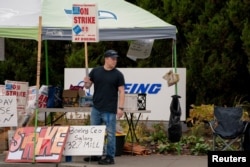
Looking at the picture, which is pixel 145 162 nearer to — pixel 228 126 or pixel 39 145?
pixel 228 126

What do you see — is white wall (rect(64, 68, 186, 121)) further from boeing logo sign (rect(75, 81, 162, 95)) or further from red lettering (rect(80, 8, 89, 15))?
red lettering (rect(80, 8, 89, 15))

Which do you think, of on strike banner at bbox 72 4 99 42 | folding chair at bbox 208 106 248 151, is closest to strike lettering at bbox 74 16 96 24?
on strike banner at bbox 72 4 99 42

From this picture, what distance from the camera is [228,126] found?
1236 centimetres

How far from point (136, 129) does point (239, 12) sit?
3588 mm

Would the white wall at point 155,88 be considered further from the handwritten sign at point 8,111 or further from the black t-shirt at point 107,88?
the black t-shirt at point 107,88

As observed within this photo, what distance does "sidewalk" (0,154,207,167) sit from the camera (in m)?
11.5

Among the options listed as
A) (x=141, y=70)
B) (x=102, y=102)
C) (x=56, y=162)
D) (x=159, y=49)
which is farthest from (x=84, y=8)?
(x=159, y=49)

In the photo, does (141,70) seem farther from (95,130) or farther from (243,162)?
(243,162)

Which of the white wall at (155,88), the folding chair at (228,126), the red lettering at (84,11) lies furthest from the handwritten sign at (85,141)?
the white wall at (155,88)

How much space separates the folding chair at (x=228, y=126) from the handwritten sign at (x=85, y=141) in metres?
2.24

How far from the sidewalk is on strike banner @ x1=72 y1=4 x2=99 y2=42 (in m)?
2.15

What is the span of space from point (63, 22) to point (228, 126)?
11.8 feet

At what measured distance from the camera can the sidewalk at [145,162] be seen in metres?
11.5

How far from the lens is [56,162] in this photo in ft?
37.2
